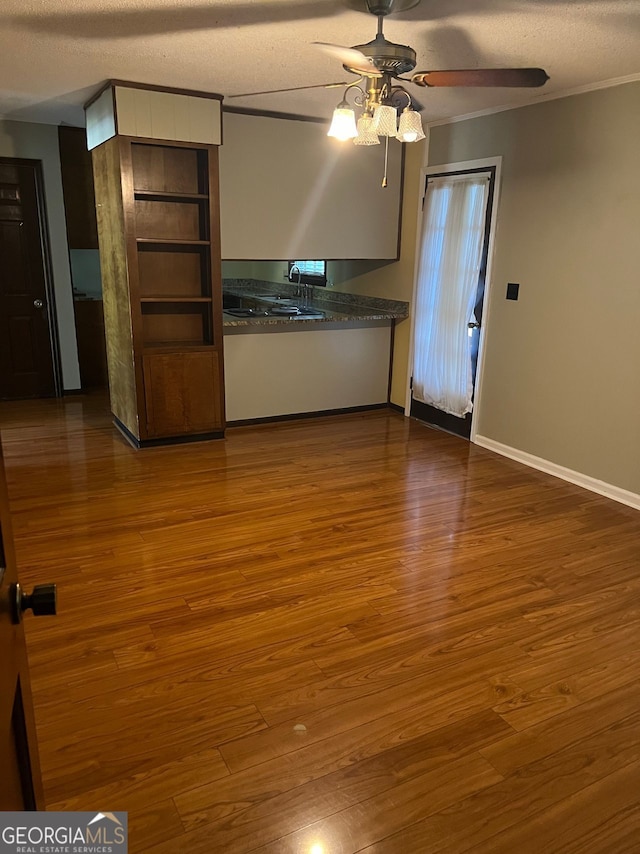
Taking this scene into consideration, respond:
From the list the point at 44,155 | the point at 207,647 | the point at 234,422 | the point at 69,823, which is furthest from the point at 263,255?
the point at 69,823

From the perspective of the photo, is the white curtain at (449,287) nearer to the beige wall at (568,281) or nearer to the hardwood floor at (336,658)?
the beige wall at (568,281)

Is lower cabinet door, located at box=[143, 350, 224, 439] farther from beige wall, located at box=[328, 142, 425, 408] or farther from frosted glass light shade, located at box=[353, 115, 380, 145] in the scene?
frosted glass light shade, located at box=[353, 115, 380, 145]

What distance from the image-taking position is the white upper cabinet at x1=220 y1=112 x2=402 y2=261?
4836 millimetres

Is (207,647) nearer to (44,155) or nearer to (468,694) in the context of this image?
(468,694)

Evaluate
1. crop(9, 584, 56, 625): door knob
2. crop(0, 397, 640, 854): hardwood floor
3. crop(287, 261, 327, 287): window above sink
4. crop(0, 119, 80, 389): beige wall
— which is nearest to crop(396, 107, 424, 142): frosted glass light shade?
crop(0, 397, 640, 854): hardwood floor

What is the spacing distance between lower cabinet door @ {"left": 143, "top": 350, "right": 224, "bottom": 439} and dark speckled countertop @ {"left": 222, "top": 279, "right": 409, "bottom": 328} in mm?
447

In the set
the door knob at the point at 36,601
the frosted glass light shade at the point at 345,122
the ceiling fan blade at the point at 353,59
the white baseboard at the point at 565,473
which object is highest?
the ceiling fan blade at the point at 353,59

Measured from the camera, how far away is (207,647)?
2451mm

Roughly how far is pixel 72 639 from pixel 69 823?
124 centimetres

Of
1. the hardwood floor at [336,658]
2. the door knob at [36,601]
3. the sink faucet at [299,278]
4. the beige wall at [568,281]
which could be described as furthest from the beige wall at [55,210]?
the door knob at [36,601]

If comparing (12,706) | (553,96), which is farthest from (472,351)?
(12,706)

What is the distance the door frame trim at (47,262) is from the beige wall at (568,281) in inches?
148

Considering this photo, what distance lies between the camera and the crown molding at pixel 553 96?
11.8 feet

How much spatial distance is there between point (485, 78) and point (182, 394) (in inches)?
121
